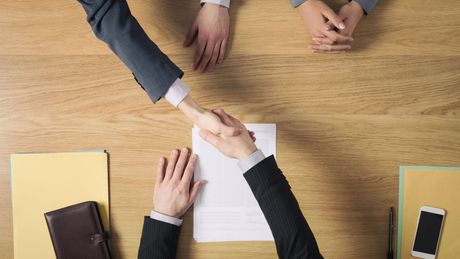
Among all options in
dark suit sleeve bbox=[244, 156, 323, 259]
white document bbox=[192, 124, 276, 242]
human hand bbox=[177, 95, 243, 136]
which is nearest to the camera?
dark suit sleeve bbox=[244, 156, 323, 259]

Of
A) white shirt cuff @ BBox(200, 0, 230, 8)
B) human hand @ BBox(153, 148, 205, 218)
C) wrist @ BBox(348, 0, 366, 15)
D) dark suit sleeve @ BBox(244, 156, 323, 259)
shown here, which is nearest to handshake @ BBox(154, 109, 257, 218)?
human hand @ BBox(153, 148, 205, 218)

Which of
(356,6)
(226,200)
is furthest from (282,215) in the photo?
(356,6)

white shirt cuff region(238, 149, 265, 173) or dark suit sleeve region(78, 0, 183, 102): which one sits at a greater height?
dark suit sleeve region(78, 0, 183, 102)

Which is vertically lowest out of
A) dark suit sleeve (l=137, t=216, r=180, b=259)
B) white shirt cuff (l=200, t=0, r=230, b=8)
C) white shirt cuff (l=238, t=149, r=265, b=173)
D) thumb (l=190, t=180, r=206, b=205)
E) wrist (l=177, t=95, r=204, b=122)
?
dark suit sleeve (l=137, t=216, r=180, b=259)

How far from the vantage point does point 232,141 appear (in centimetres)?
84

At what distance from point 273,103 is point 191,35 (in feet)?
0.90

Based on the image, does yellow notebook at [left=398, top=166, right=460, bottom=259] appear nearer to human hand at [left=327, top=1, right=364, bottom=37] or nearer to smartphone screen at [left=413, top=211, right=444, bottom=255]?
smartphone screen at [left=413, top=211, right=444, bottom=255]

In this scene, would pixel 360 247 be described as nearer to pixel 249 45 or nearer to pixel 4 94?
Answer: pixel 249 45

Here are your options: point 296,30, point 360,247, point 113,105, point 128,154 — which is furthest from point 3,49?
point 360,247

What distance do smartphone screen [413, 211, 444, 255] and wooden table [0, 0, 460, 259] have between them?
9 cm

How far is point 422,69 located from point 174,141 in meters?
0.68

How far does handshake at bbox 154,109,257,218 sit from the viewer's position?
2.80ft

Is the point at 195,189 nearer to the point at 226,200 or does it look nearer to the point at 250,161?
the point at 226,200

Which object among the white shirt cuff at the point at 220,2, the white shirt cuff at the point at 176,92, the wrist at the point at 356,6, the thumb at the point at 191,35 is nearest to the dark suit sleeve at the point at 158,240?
the white shirt cuff at the point at 176,92
